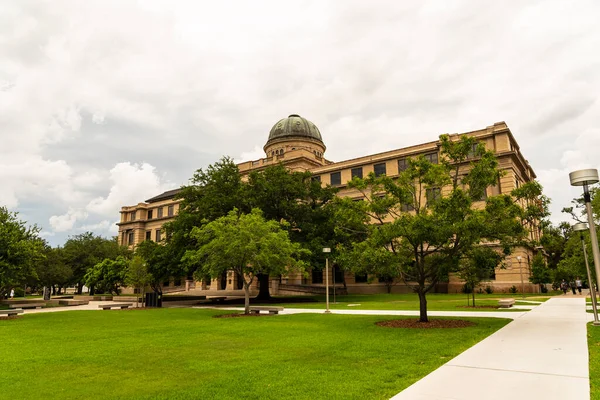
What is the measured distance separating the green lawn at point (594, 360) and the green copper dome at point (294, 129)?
59.0 m

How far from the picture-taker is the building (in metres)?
46.7

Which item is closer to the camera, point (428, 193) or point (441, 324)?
point (441, 324)

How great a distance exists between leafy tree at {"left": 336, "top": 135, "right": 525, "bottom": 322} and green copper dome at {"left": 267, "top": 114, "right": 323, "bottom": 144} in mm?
52629

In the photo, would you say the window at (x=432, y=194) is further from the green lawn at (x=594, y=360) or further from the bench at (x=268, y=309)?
the bench at (x=268, y=309)

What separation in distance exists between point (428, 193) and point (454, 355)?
10546 mm

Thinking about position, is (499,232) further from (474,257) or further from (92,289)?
(92,289)

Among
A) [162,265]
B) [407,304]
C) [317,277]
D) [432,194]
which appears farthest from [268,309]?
[317,277]

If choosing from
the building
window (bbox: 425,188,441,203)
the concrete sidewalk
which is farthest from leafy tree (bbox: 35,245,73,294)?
the concrete sidewalk

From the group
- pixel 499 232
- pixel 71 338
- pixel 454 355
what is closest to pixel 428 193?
pixel 499 232

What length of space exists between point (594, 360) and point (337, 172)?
5072 cm

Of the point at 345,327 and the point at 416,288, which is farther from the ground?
the point at 416,288

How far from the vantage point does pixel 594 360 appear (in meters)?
9.31

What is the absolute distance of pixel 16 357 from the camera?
11.1 m

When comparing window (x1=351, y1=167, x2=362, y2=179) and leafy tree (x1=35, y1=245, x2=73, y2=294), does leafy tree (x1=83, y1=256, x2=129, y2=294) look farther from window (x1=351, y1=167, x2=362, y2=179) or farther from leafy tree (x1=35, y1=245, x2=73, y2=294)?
window (x1=351, y1=167, x2=362, y2=179)
